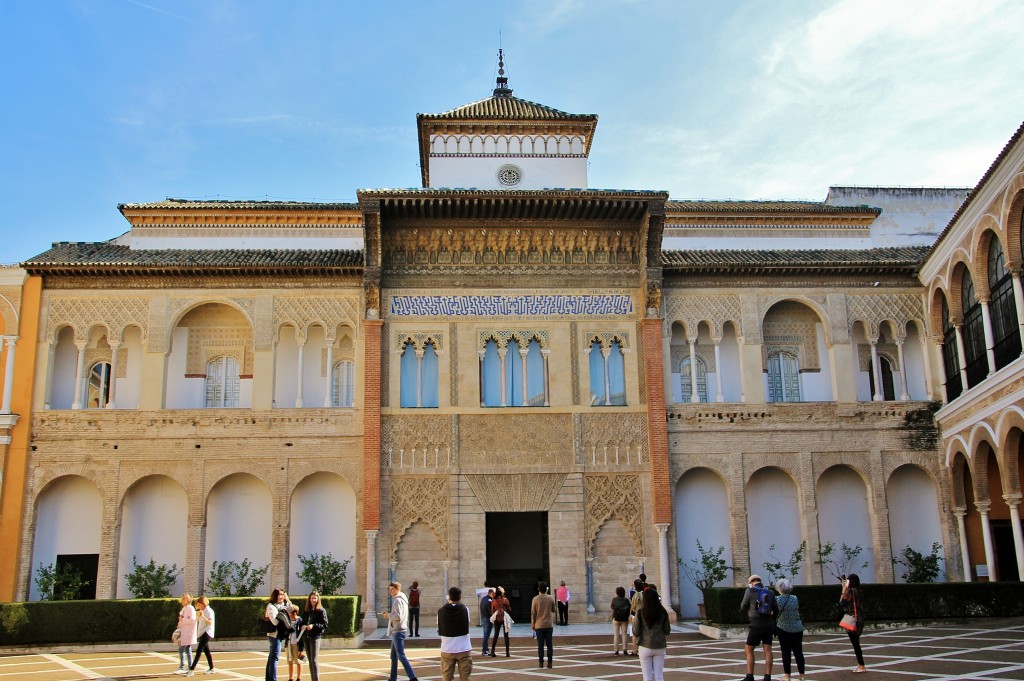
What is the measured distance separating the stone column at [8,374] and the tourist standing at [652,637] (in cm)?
1630

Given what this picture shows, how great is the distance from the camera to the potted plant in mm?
20938

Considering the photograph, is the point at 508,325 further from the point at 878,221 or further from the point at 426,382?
the point at 878,221

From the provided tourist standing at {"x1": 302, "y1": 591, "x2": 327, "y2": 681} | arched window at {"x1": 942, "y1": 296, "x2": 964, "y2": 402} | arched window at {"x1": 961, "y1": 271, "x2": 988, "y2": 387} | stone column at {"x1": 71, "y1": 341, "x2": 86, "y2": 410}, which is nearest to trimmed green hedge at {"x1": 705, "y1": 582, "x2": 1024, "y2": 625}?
arched window at {"x1": 961, "y1": 271, "x2": 988, "y2": 387}

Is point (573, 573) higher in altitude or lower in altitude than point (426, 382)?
lower

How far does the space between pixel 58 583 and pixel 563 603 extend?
10286mm

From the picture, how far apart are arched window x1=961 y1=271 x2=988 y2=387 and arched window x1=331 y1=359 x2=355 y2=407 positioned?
13281mm

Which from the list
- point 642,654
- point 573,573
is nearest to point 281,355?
point 573,573

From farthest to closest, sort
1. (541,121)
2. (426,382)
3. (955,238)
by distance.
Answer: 1. (541,121)
2. (426,382)
3. (955,238)

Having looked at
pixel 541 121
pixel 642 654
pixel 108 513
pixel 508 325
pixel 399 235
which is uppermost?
pixel 541 121

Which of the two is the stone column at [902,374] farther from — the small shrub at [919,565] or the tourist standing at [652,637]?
the tourist standing at [652,637]

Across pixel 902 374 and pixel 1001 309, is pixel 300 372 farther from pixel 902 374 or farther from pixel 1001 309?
pixel 1001 309

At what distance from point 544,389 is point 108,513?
31.5 feet

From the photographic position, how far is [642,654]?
32.6 feet

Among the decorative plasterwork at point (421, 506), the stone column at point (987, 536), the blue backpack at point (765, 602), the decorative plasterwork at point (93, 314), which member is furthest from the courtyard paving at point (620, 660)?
the decorative plasterwork at point (93, 314)
